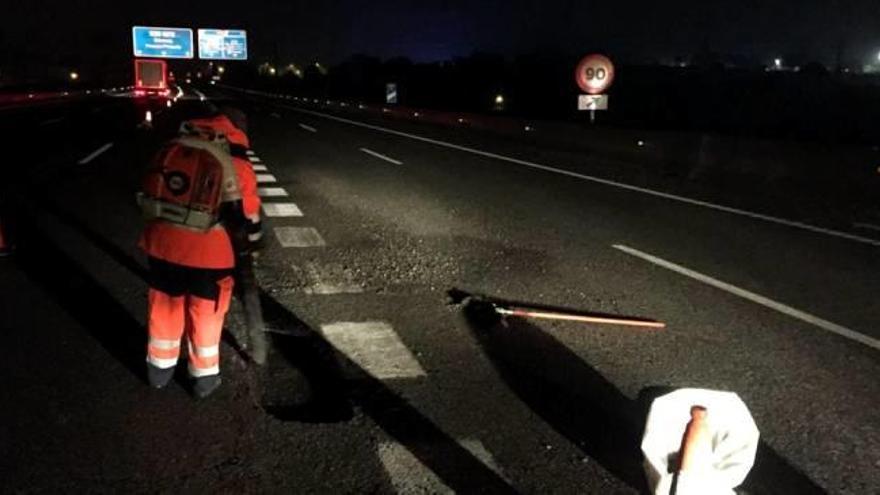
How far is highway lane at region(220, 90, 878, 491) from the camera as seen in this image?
195 inches

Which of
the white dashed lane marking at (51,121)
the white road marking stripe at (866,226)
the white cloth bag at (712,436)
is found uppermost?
the white cloth bag at (712,436)

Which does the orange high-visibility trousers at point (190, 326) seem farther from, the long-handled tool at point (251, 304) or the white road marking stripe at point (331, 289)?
the white road marking stripe at point (331, 289)

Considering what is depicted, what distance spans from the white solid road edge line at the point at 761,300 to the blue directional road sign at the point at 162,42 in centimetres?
6312

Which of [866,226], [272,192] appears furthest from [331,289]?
[866,226]

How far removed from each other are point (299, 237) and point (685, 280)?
438cm

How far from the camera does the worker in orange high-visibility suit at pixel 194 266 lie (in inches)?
177

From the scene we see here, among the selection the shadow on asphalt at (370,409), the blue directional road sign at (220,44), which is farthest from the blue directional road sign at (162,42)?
the shadow on asphalt at (370,409)

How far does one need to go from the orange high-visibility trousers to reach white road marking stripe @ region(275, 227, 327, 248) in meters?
4.51

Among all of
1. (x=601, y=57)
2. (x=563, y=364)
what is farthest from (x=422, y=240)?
(x=601, y=57)

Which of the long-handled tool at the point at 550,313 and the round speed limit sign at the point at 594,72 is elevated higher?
the round speed limit sign at the point at 594,72

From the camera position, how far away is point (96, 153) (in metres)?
20.7

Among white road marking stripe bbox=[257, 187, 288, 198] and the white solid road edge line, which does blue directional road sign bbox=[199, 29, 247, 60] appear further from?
the white solid road edge line

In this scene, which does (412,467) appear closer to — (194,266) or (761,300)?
(194,266)

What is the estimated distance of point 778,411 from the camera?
187 inches
